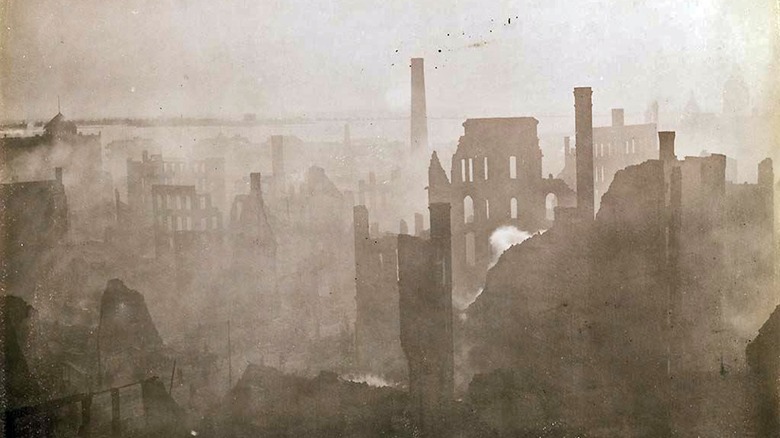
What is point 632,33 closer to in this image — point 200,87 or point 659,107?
point 659,107

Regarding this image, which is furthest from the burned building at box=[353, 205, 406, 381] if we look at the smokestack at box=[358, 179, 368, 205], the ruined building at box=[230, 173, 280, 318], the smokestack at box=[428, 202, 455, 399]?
the ruined building at box=[230, 173, 280, 318]

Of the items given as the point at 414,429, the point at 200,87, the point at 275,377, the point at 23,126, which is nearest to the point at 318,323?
the point at 275,377

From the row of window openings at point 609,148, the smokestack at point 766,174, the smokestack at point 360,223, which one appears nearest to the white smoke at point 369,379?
the smokestack at point 360,223

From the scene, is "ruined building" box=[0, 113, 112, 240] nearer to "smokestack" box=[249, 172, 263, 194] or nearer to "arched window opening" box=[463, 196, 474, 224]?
"smokestack" box=[249, 172, 263, 194]

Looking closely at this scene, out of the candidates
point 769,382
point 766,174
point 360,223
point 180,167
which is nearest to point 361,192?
point 360,223

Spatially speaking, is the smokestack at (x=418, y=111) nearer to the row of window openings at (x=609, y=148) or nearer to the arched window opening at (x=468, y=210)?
the arched window opening at (x=468, y=210)

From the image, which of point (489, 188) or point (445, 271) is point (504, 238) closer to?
point (489, 188)

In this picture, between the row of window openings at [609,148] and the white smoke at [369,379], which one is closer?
the white smoke at [369,379]
